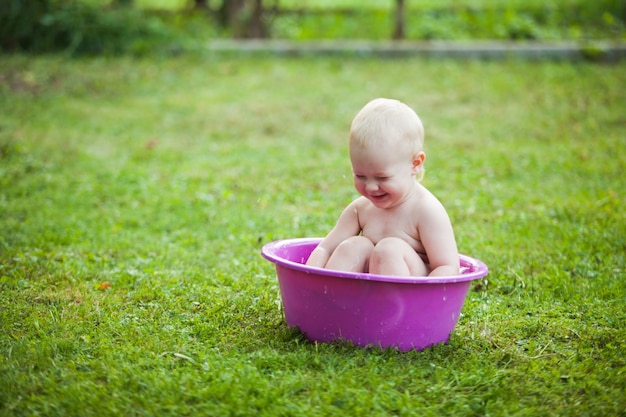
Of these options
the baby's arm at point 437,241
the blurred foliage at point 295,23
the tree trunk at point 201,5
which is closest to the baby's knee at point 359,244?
the baby's arm at point 437,241

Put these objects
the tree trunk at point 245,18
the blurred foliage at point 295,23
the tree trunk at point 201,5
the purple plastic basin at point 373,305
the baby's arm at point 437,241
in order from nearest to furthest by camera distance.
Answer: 1. the purple plastic basin at point 373,305
2. the baby's arm at point 437,241
3. the blurred foliage at point 295,23
4. the tree trunk at point 245,18
5. the tree trunk at point 201,5

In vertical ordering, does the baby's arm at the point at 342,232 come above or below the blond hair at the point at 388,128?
below

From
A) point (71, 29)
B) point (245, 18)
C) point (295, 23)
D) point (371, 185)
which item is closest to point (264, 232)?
point (371, 185)

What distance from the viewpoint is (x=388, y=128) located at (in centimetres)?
299

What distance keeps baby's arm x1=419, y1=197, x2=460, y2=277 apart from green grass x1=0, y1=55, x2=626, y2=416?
0.32m

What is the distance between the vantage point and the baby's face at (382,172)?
3.00 metres

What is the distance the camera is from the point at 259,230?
4.74m

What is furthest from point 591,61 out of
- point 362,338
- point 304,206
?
point 362,338

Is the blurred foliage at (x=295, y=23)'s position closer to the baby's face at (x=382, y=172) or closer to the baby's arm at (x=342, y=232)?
the baby's arm at (x=342, y=232)

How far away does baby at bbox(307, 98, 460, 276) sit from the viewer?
298 centimetres

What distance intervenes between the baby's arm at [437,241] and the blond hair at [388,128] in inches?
10.4

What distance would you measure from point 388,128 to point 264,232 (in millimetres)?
1871

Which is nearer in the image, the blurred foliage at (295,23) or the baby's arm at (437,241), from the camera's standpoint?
the baby's arm at (437,241)

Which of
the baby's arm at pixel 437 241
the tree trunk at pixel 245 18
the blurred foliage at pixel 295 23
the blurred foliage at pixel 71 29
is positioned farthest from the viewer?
the tree trunk at pixel 245 18
